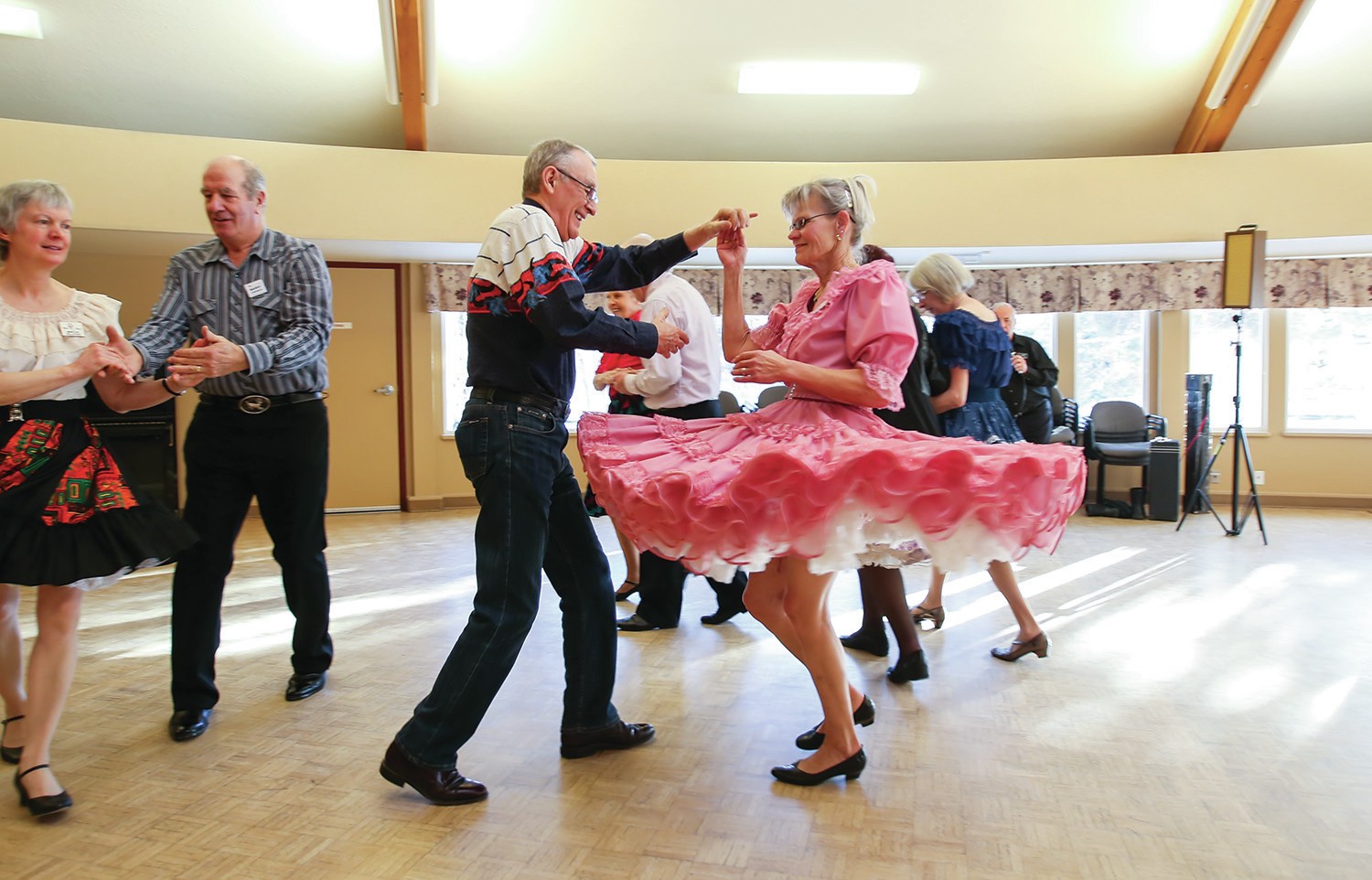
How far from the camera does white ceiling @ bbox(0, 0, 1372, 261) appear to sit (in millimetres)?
6449

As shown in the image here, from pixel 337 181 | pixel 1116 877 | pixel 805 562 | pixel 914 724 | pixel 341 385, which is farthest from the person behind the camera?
pixel 341 385

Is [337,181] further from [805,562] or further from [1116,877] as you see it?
[1116,877]

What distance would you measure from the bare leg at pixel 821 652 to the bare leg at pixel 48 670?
175cm

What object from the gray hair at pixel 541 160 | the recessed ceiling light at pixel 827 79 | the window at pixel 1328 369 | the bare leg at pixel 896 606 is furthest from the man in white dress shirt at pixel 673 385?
the window at pixel 1328 369

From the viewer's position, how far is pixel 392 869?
6.55ft

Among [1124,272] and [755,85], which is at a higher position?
[755,85]

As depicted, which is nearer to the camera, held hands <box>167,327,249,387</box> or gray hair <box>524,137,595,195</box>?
gray hair <box>524,137,595,195</box>

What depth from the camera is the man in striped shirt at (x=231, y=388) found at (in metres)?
2.77

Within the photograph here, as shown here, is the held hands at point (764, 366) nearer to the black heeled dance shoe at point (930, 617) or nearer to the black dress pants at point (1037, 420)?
the black heeled dance shoe at point (930, 617)

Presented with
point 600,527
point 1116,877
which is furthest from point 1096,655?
point 600,527

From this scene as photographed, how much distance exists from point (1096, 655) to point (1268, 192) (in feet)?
18.0

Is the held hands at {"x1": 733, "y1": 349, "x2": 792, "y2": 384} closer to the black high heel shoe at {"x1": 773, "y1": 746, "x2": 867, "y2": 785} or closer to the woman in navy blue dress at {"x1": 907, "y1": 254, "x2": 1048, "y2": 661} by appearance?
the black high heel shoe at {"x1": 773, "y1": 746, "x2": 867, "y2": 785}

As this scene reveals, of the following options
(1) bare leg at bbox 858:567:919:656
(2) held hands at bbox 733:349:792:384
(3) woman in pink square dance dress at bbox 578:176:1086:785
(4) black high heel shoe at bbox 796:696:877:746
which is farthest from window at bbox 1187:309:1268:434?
(2) held hands at bbox 733:349:792:384

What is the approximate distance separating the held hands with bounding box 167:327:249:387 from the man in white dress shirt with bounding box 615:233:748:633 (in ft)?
5.16
